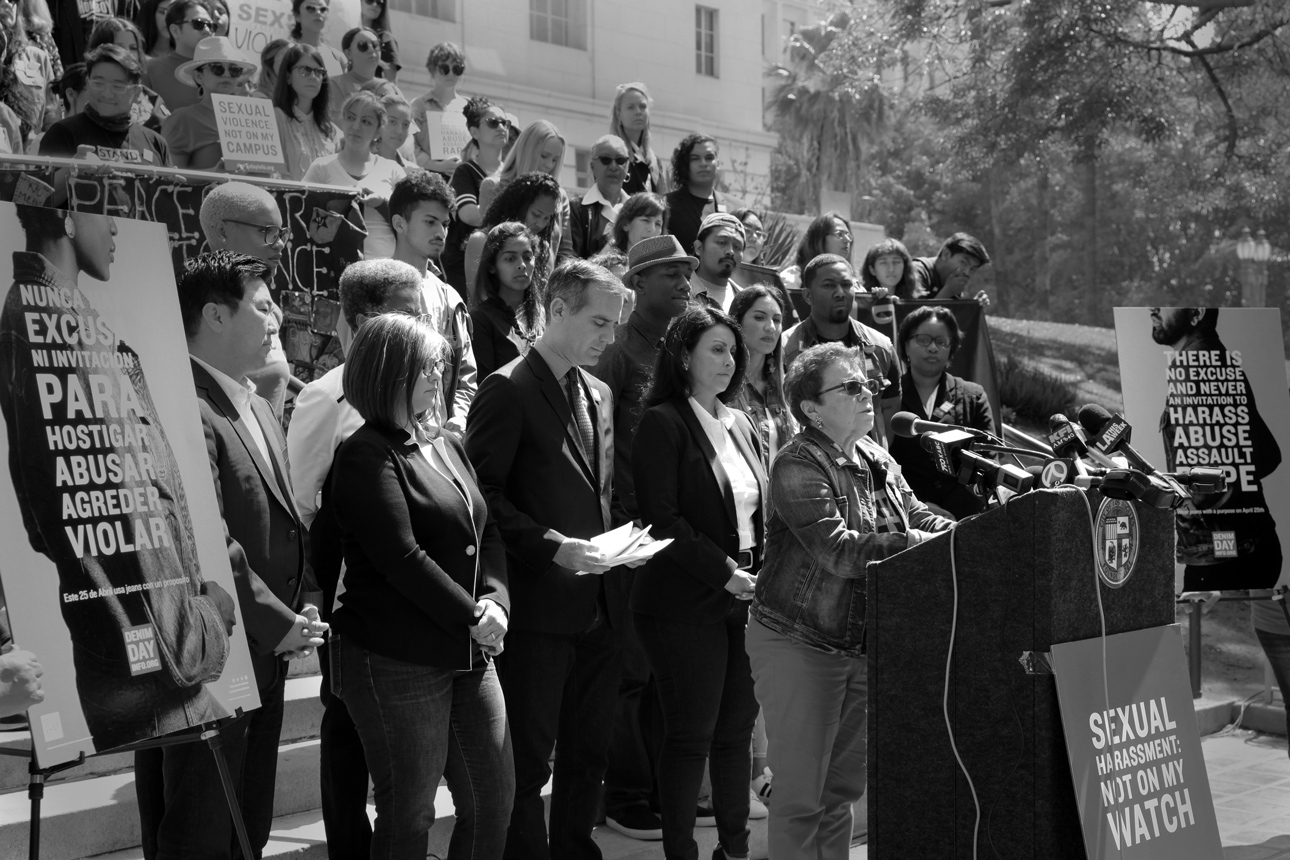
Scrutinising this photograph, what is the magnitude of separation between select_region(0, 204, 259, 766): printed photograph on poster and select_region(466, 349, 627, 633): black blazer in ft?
4.13

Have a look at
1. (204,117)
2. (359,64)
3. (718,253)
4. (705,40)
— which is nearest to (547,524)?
(718,253)

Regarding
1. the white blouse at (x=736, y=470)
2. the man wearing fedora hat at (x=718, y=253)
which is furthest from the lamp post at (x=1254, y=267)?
the white blouse at (x=736, y=470)

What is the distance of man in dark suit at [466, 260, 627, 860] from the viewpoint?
4.75 meters

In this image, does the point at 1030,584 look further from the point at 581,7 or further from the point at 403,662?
the point at 581,7

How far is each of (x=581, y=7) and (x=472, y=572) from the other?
2440cm

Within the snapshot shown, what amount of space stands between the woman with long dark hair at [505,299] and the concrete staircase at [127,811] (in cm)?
172

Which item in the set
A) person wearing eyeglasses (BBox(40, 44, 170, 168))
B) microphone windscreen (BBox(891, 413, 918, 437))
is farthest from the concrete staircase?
person wearing eyeglasses (BBox(40, 44, 170, 168))

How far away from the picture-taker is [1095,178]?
1738 inches

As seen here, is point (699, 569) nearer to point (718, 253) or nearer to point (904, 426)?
Result: point (904, 426)

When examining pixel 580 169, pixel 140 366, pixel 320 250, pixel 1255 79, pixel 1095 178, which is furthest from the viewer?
pixel 1095 178

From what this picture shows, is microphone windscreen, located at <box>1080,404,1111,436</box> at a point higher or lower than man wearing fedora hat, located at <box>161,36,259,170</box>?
lower

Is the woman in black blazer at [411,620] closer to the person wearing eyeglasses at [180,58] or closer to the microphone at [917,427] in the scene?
the microphone at [917,427]

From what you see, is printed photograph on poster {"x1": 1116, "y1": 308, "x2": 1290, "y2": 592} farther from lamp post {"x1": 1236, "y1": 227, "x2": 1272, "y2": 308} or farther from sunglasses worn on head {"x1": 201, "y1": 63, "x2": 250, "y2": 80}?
lamp post {"x1": 1236, "y1": 227, "x2": 1272, "y2": 308}

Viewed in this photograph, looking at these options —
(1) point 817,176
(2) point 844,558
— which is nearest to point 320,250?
(2) point 844,558
